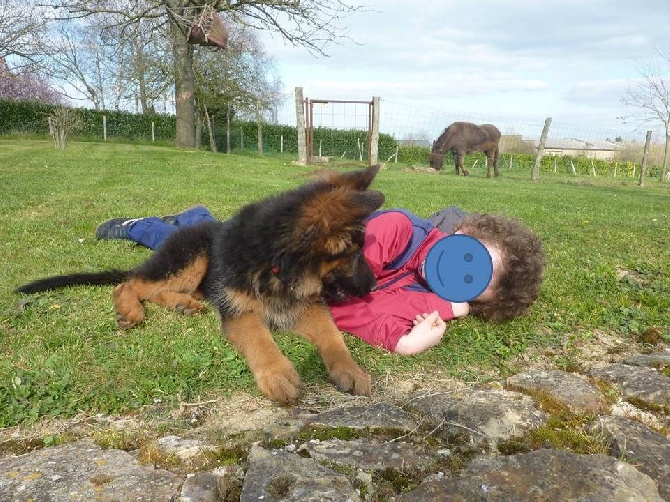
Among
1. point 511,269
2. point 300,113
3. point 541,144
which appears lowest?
point 511,269

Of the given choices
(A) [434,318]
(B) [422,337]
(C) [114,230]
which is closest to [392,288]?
(A) [434,318]

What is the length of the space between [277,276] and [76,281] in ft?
6.48

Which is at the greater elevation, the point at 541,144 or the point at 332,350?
the point at 541,144

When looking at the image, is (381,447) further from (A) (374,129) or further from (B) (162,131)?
(B) (162,131)

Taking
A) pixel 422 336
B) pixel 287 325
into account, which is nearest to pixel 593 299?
pixel 422 336

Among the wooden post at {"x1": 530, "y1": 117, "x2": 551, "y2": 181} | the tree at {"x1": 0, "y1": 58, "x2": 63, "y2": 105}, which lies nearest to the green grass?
the wooden post at {"x1": 530, "y1": 117, "x2": 551, "y2": 181}

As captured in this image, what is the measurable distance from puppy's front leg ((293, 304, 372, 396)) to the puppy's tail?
1683 mm

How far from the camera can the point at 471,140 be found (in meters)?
26.6

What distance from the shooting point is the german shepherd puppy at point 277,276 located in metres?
2.89

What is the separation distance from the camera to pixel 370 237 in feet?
12.6

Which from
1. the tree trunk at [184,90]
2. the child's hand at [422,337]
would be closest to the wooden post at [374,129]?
the tree trunk at [184,90]

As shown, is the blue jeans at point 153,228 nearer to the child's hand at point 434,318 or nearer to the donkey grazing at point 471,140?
the child's hand at point 434,318

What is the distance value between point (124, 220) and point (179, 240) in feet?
8.56

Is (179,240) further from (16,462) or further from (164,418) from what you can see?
(16,462)
